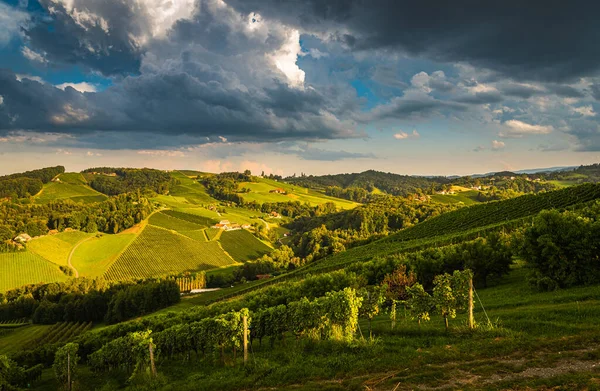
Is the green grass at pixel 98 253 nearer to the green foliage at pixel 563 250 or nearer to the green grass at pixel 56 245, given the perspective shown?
the green grass at pixel 56 245

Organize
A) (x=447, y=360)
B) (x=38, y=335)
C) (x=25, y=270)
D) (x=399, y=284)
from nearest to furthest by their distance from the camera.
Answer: (x=447, y=360), (x=399, y=284), (x=38, y=335), (x=25, y=270)

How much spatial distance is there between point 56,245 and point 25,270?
27708mm

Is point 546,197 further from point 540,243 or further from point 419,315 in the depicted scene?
point 419,315

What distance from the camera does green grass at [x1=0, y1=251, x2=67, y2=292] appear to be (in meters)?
139

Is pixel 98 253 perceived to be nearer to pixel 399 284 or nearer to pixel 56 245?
pixel 56 245

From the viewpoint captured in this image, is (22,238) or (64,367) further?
(22,238)

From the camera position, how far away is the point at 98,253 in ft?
570

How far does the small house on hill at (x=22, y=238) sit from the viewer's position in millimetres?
170375

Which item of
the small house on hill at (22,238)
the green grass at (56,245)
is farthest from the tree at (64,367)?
the small house on hill at (22,238)

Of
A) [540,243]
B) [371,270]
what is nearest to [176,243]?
[371,270]

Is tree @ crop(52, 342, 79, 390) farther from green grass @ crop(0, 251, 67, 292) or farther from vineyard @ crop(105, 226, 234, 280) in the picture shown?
green grass @ crop(0, 251, 67, 292)

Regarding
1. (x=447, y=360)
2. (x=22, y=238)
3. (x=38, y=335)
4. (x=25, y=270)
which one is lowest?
(x=38, y=335)

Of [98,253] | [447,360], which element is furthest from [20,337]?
[447,360]

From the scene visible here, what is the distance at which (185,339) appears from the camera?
33.7 meters
